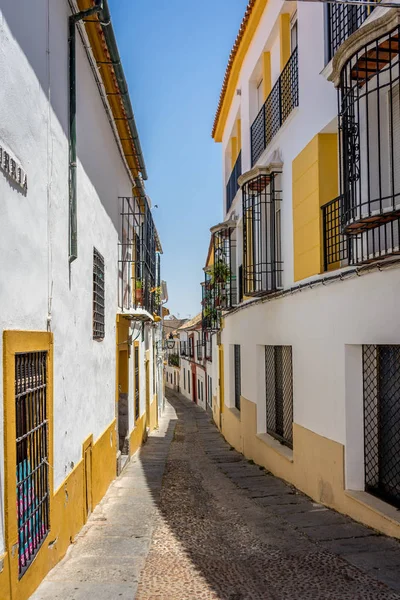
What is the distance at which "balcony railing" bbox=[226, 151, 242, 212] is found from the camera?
14.8 meters

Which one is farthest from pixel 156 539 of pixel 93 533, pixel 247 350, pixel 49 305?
pixel 247 350

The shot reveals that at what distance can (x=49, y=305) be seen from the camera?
4.98 metres

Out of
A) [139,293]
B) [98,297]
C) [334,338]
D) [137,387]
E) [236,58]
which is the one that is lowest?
[137,387]

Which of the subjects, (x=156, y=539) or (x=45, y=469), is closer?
(x=45, y=469)

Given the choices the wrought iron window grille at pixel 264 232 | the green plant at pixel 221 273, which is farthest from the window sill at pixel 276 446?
the green plant at pixel 221 273

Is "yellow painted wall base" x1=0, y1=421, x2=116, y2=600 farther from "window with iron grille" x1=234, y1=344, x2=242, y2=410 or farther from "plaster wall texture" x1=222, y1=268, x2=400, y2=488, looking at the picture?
"window with iron grille" x1=234, y1=344, x2=242, y2=410

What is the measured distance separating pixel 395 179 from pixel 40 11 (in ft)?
11.8

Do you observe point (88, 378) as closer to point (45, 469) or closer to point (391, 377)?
point (45, 469)

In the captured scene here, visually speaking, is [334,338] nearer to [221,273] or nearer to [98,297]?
[98,297]

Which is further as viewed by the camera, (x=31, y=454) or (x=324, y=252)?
(x=324, y=252)

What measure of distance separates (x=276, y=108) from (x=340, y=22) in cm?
348

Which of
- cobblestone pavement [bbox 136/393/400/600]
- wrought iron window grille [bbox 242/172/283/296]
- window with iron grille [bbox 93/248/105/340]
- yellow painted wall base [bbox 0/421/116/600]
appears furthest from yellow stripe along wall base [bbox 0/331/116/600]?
wrought iron window grille [bbox 242/172/283/296]

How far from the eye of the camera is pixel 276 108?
34.6 feet

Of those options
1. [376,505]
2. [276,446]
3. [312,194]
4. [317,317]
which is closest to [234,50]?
[312,194]
